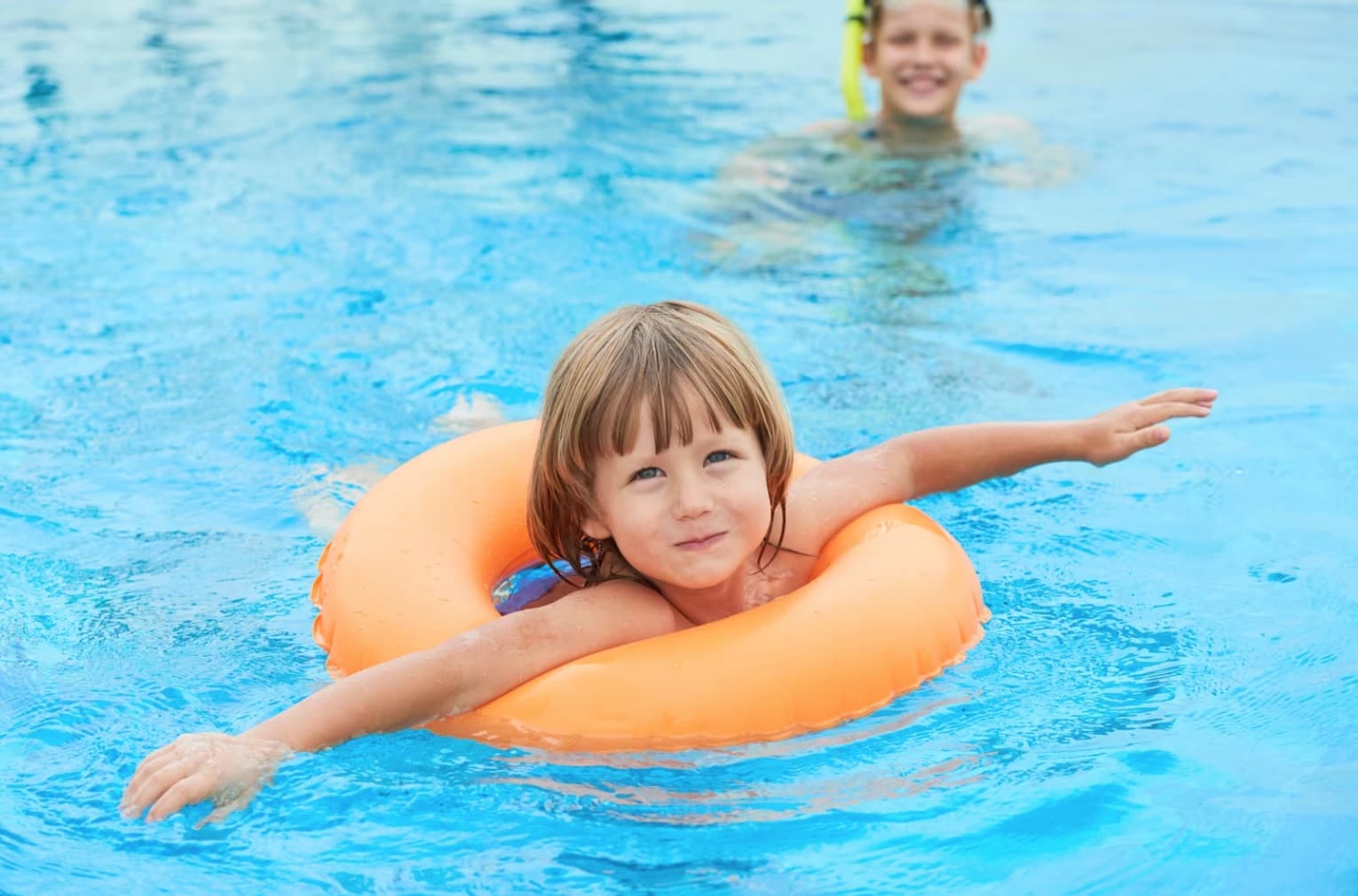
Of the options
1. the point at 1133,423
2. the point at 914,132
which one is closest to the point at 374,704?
the point at 1133,423

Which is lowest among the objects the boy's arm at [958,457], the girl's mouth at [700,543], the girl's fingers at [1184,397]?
the boy's arm at [958,457]

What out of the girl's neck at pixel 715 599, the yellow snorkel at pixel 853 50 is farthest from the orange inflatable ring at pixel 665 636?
the yellow snorkel at pixel 853 50

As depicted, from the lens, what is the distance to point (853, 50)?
21.9ft

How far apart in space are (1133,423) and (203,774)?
6.49ft

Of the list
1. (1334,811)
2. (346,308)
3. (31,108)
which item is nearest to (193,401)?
(346,308)

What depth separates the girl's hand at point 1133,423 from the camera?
127 inches

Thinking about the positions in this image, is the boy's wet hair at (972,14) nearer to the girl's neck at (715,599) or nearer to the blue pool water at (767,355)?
the blue pool water at (767,355)

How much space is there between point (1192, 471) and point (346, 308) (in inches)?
111

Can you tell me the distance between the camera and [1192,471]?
404cm

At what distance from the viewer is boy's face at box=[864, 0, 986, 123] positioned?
663cm

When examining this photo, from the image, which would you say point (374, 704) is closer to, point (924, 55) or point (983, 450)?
point (983, 450)

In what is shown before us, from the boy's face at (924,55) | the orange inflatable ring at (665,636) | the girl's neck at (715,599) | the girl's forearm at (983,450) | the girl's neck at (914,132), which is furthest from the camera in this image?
the girl's neck at (914,132)

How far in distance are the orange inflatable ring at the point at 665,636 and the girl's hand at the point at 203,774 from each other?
1.12 feet

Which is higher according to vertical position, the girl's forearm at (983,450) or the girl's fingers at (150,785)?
the girl's forearm at (983,450)
